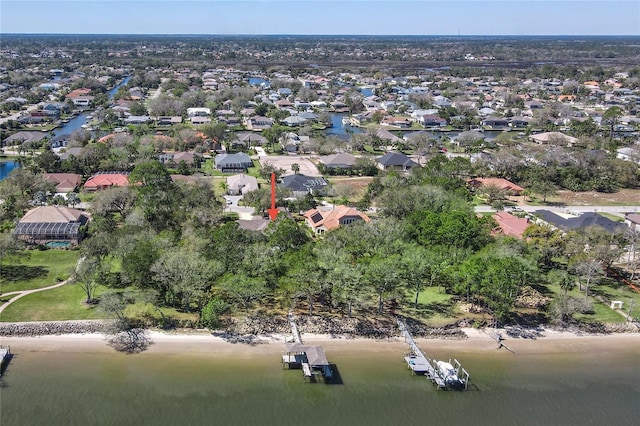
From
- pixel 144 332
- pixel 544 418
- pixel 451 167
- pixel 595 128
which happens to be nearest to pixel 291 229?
pixel 144 332

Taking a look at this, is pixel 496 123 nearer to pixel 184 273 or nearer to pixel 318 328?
pixel 318 328

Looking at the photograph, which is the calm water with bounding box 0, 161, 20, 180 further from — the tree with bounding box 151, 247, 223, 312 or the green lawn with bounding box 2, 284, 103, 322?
the tree with bounding box 151, 247, 223, 312

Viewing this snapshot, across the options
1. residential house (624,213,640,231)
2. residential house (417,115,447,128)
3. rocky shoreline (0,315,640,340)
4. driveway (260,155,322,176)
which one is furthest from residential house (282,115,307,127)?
rocky shoreline (0,315,640,340)

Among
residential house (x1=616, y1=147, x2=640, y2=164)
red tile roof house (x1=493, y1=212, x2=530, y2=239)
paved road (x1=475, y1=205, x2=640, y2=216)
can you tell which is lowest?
paved road (x1=475, y1=205, x2=640, y2=216)

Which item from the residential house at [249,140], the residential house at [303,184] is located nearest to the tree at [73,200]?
the residential house at [303,184]

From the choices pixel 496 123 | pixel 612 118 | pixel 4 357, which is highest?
pixel 612 118

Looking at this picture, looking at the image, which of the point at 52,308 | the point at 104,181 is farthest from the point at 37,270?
the point at 104,181
